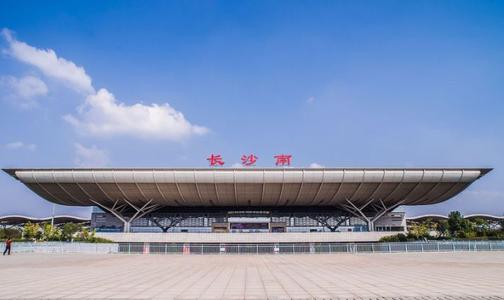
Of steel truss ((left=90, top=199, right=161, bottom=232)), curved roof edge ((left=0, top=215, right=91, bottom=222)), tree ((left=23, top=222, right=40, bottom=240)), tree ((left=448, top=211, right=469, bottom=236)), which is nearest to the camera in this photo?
tree ((left=23, top=222, right=40, bottom=240))

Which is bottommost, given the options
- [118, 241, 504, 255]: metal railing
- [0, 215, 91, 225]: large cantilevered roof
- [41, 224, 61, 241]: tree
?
[118, 241, 504, 255]: metal railing

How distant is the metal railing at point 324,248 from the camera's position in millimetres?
32156

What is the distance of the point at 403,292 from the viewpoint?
9.81m

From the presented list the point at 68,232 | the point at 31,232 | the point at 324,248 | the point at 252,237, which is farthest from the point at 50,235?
the point at 324,248

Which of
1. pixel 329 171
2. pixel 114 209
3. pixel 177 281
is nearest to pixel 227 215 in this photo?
pixel 114 209

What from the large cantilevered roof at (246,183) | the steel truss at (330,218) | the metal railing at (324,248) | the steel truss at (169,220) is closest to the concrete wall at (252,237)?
the large cantilevered roof at (246,183)

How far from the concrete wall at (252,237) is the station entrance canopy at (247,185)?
321 cm

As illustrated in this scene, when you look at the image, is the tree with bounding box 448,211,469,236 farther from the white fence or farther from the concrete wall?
the white fence

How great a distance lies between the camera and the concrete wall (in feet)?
177

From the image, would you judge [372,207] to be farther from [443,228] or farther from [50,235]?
[50,235]

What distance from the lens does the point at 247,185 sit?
1946 inches

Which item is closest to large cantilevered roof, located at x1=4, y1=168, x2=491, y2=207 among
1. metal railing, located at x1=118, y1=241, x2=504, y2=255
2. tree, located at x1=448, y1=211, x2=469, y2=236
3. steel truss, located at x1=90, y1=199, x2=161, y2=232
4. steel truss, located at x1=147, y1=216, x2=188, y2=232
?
steel truss, located at x1=90, y1=199, x2=161, y2=232

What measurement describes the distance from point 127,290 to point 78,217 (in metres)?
75.8

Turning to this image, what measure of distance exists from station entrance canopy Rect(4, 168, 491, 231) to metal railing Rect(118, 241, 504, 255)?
1255 centimetres
